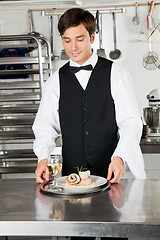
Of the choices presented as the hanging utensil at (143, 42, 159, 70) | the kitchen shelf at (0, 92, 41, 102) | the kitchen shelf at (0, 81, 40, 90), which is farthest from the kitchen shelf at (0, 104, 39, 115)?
the hanging utensil at (143, 42, 159, 70)

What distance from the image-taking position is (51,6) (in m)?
5.71

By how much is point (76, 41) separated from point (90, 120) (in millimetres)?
515

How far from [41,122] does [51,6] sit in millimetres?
3647

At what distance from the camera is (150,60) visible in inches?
217

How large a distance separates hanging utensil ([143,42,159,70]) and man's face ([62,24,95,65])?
11.2 ft

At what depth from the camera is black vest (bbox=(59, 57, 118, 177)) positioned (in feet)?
7.94

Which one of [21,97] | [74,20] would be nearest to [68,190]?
[74,20]

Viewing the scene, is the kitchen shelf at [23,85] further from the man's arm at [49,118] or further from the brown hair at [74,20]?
the brown hair at [74,20]

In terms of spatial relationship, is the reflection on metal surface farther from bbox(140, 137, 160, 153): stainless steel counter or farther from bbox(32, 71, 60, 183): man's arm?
bbox(140, 137, 160, 153): stainless steel counter

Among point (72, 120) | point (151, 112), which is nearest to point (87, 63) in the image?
point (72, 120)

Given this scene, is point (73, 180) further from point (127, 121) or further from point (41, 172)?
point (127, 121)

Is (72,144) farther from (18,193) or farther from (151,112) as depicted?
(151,112)

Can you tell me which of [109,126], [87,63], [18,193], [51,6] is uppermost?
[51,6]

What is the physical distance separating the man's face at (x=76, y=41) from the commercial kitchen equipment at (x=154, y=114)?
6.85 feet
